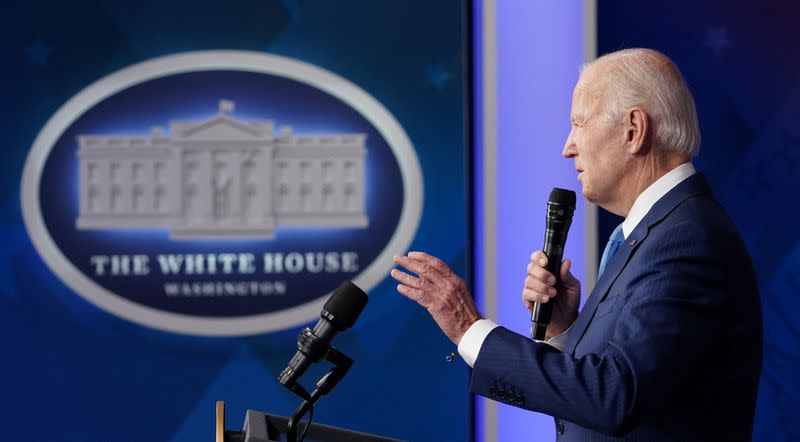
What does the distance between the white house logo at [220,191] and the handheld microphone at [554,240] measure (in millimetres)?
1888

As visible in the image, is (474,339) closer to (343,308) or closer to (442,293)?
(442,293)

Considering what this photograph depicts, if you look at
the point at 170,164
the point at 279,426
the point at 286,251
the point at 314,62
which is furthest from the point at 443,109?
the point at 279,426

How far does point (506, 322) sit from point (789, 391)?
1.07 m

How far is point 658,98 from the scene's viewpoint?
1750 mm

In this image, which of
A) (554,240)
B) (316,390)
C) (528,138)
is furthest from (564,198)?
(528,138)

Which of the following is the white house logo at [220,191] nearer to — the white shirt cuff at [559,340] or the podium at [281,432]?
the white shirt cuff at [559,340]

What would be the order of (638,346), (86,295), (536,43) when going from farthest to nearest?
(86,295) < (536,43) < (638,346)

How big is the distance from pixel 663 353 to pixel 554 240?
16.3 inches

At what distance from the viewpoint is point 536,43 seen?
3.40 metres

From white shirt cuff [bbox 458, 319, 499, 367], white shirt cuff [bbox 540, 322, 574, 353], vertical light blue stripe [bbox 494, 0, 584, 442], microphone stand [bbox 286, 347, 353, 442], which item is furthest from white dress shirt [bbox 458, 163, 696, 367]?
vertical light blue stripe [bbox 494, 0, 584, 442]

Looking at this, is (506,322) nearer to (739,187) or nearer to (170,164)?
(739,187)

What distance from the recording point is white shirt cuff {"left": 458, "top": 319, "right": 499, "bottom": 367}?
1681 millimetres

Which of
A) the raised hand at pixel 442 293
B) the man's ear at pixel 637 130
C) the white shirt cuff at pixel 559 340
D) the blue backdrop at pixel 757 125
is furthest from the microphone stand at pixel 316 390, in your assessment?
the blue backdrop at pixel 757 125

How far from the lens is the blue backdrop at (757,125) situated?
3418mm
